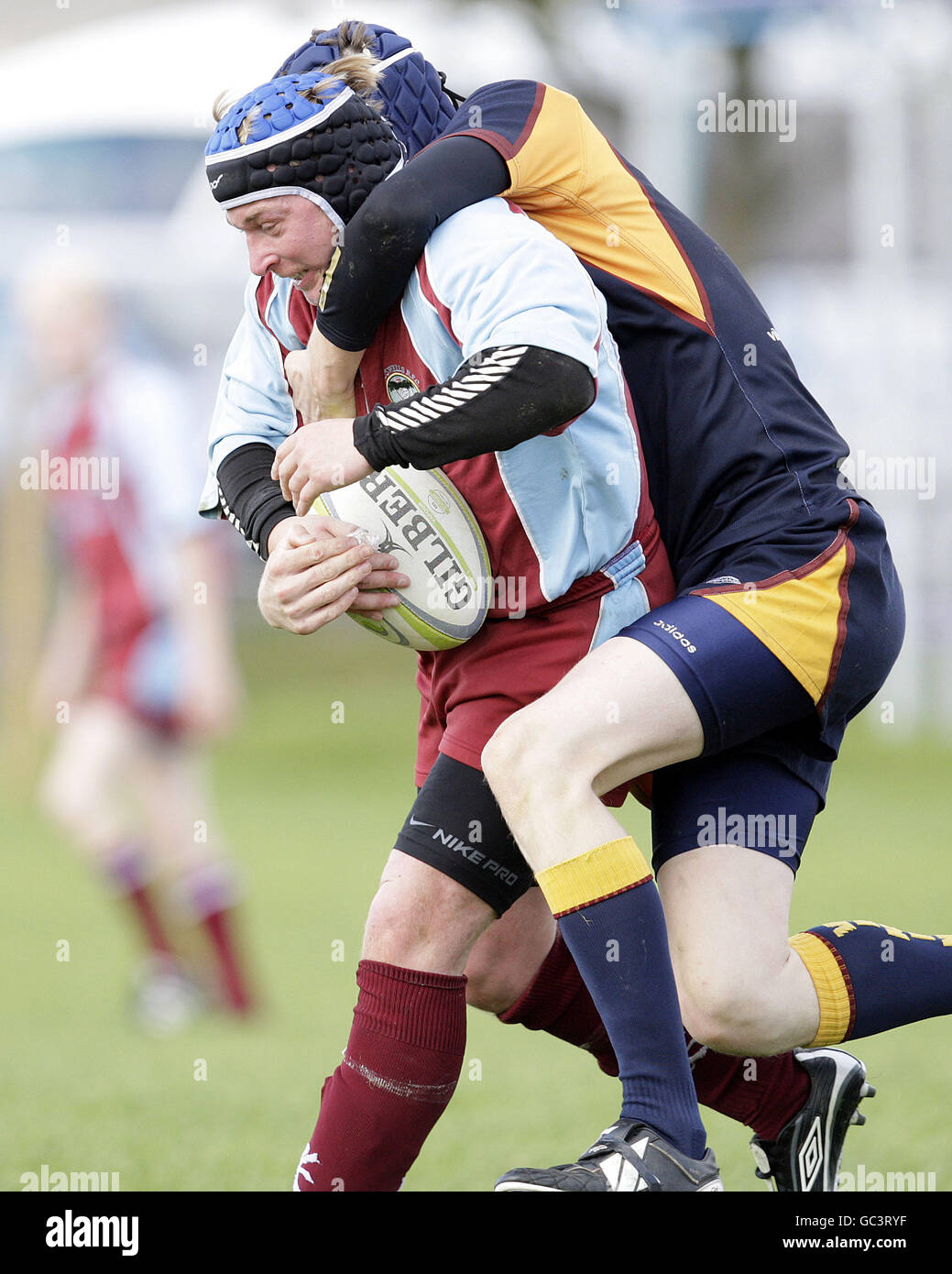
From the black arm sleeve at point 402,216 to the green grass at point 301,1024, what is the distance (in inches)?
71.1

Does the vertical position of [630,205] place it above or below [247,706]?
above

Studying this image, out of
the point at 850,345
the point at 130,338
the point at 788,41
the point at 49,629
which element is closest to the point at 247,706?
the point at 49,629

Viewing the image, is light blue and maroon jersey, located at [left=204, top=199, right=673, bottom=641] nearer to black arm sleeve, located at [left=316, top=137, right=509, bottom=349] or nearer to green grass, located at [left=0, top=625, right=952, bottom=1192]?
black arm sleeve, located at [left=316, top=137, right=509, bottom=349]

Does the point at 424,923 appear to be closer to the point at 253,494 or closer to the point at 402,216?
the point at 253,494

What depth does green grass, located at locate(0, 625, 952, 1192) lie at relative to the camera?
367 cm

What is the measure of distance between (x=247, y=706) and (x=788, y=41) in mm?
8221

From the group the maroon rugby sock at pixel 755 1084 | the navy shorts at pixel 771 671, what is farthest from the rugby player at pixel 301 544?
the navy shorts at pixel 771 671

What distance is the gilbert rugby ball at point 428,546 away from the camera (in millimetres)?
2715

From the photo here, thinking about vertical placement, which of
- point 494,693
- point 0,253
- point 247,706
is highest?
point 0,253

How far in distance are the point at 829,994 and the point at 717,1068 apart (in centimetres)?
37

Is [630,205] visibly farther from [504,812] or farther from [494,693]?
[504,812]

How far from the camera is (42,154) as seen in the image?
16.2m

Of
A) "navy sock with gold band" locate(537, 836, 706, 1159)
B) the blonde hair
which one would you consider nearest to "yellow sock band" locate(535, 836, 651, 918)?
"navy sock with gold band" locate(537, 836, 706, 1159)

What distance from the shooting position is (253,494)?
9.73 ft
